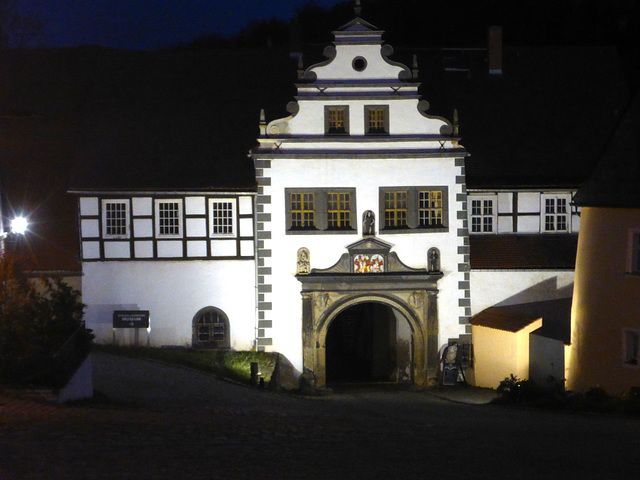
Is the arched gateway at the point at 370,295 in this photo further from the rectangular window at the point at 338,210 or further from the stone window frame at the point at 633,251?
the stone window frame at the point at 633,251

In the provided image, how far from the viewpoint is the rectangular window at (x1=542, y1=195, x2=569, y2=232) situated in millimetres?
32750

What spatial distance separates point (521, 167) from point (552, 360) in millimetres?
7557

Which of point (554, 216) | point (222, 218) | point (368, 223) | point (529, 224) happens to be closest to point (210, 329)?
point (222, 218)

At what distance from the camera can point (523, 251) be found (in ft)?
105

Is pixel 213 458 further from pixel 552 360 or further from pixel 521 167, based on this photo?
pixel 521 167

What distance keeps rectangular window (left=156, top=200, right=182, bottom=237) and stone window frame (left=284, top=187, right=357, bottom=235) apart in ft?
10.9

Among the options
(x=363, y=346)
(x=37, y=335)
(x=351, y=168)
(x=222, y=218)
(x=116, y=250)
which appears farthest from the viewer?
(x=363, y=346)

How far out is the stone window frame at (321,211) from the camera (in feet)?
103

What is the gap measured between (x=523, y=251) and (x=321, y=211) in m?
6.29

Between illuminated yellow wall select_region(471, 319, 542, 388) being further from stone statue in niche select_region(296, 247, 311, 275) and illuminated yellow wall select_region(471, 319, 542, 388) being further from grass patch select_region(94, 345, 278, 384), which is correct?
grass patch select_region(94, 345, 278, 384)

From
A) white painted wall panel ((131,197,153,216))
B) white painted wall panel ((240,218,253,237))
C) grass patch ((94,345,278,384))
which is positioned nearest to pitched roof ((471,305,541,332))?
grass patch ((94,345,278,384))

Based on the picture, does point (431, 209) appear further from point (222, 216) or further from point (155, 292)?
point (155, 292)

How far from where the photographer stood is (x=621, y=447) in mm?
16344

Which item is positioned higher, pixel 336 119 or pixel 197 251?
pixel 336 119
